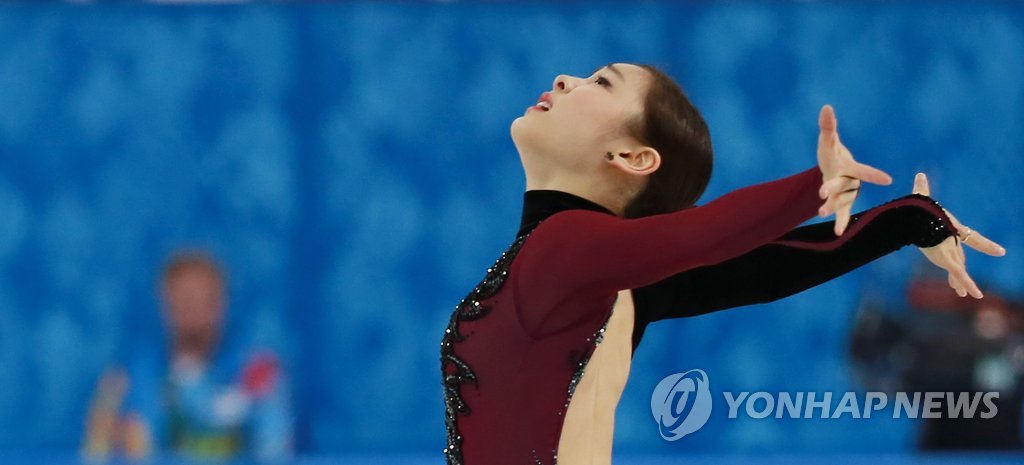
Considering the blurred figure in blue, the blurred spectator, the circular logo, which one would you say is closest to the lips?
the circular logo

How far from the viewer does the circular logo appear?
6.51ft

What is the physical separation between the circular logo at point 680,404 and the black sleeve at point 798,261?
157 millimetres

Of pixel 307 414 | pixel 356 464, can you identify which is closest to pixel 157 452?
pixel 307 414

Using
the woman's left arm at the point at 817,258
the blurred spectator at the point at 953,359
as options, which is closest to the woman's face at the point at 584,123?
the woman's left arm at the point at 817,258

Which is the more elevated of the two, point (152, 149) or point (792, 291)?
point (152, 149)

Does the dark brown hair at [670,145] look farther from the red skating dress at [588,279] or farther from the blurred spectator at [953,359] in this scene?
the blurred spectator at [953,359]

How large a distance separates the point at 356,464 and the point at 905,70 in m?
2.55

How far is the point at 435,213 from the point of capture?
486 cm

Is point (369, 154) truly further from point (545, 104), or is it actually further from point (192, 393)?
point (545, 104)

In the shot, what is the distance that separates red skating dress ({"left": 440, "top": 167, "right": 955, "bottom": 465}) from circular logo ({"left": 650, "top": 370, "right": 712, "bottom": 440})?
16 centimetres

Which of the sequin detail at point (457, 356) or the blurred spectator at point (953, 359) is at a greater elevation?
the blurred spectator at point (953, 359)

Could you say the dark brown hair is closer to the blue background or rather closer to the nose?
the nose

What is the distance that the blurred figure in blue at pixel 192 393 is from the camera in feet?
15.3

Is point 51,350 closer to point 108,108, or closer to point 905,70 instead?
point 108,108
